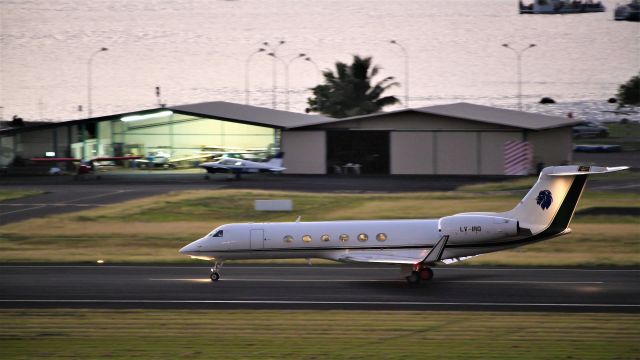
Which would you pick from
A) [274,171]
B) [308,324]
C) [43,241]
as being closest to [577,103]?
[274,171]

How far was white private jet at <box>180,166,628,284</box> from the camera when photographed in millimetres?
34906

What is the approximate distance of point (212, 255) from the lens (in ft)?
122

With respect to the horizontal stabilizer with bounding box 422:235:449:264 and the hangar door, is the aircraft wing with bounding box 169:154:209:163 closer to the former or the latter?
the hangar door

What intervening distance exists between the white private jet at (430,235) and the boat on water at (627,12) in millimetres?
137396

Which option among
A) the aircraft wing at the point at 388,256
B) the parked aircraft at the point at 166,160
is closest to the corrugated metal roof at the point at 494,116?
the parked aircraft at the point at 166,160

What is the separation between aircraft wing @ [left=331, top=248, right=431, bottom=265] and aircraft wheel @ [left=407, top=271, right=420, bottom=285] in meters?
0.76

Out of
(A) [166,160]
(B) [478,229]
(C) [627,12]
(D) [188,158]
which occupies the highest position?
(C) [627,12]

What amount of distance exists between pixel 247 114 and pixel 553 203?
59007mm


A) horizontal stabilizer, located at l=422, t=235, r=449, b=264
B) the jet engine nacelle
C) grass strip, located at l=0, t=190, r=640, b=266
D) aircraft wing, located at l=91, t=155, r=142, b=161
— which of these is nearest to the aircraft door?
horizontal stabilizer, located at l=422, t=235, r=449, b=264

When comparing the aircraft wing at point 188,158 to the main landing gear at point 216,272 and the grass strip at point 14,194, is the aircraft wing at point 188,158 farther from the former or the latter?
the main landing gear at point 216,272

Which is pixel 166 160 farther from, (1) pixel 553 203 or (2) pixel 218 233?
(1) pixel 553 203

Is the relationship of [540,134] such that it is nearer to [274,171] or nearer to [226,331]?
[274,171]

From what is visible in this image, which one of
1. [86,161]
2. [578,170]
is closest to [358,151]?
[86,161]

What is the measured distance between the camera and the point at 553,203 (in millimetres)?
35406
